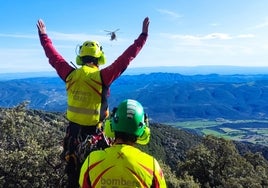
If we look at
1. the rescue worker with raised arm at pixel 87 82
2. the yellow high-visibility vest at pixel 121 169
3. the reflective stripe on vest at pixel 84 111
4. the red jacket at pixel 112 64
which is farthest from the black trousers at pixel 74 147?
the yellow high-visibility vest at pixel 121 169

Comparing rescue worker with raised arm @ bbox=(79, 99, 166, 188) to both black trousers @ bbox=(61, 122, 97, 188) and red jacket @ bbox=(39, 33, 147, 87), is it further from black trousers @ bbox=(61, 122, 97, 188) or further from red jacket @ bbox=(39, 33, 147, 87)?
black trousers @ bbox=(61, 122, 97, 188)

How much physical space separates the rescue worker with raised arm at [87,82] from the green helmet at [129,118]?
3.48 metres

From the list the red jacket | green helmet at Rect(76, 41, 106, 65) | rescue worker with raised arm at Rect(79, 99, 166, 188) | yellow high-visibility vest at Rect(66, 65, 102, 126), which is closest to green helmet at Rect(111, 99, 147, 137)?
rescue worker with raised arm at Rect(79, 99, 166, 188)

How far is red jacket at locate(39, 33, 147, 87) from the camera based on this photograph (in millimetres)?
10422

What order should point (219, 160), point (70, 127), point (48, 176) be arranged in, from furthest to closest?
point (219, 160), point (48, 176), point (70, 127)

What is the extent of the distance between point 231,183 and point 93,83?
160 ft

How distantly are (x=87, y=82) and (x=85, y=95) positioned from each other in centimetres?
35

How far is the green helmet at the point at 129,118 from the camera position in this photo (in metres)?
6.93

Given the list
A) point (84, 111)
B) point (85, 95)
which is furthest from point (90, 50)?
point (84, 111)

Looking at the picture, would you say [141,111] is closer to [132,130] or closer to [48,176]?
[132,130]

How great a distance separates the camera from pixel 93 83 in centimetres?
1073

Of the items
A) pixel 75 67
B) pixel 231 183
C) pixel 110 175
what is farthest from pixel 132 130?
pixel 231 183

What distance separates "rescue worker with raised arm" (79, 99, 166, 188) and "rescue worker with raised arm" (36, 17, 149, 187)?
11.7 ft

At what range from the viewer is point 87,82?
10742mm
